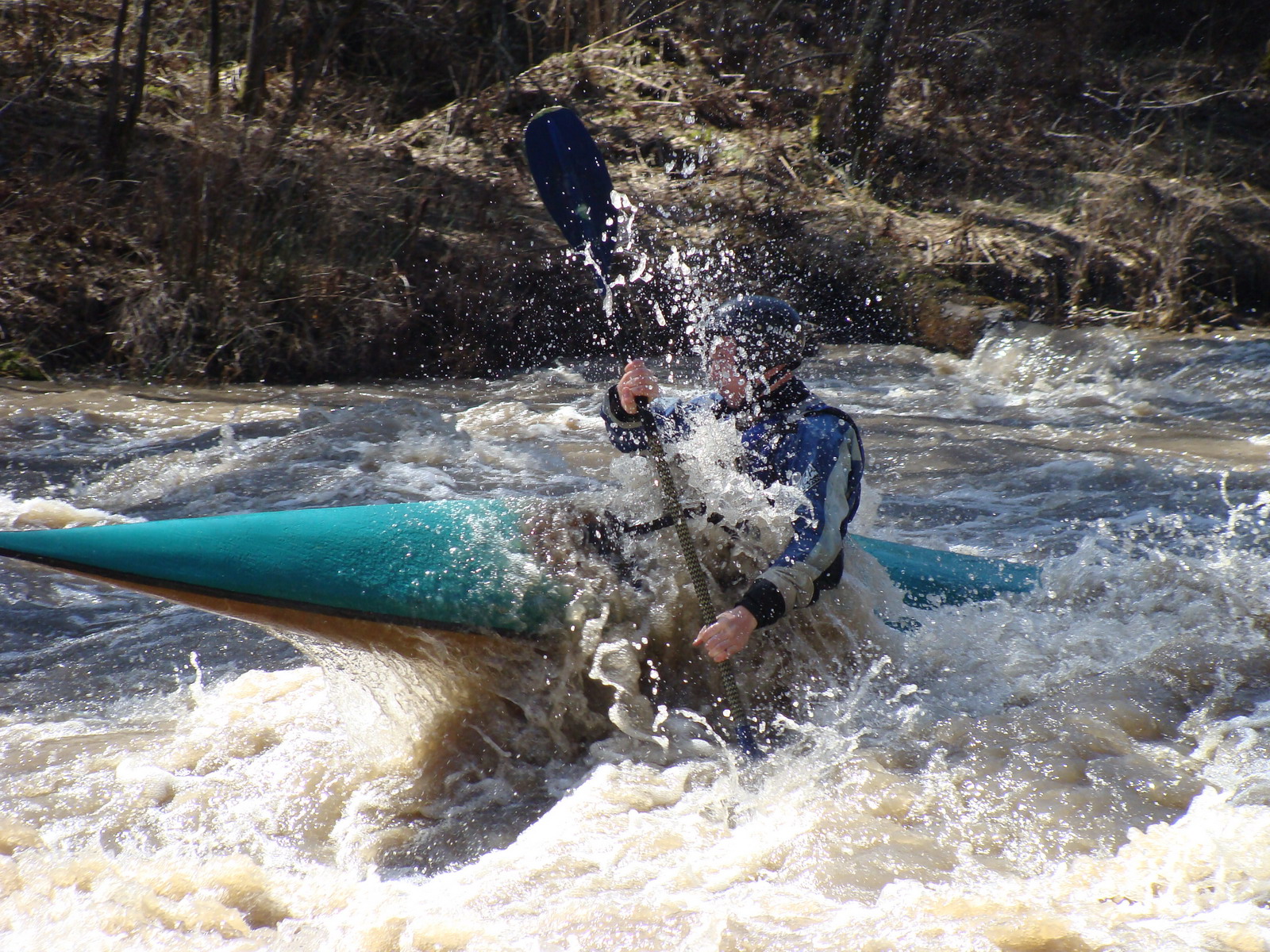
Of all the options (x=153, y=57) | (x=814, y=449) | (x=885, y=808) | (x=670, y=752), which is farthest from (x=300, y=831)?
(x=153, y=57)

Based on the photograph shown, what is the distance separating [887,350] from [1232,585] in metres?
5.15

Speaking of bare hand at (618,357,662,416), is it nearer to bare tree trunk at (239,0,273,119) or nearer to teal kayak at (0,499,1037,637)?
teal kayak at (0,499,1037,637)

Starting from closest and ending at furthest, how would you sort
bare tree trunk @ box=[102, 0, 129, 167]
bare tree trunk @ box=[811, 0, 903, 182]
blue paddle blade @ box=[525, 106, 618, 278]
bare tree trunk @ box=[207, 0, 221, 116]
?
blue paddle blade @ box=[525, 106, 618, 278], bare tree trunk @ box=[102, 0, 129, 167], bare tree trunk @ box=[207, 0, 221, 116], bare tree trunk @ box=[811, 0, 903, 182]

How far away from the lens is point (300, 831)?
2.37m

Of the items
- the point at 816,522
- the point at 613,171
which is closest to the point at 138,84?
the point at 613,171

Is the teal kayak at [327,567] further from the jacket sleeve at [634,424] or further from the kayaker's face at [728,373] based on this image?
the kayaker's face at [728,373]

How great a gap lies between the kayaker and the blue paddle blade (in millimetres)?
879

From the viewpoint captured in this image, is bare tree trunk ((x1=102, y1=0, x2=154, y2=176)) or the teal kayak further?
bare tree trunk ((x1=102, y1=0, x2=154, y2=176))

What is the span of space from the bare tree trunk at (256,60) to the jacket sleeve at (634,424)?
7498mm

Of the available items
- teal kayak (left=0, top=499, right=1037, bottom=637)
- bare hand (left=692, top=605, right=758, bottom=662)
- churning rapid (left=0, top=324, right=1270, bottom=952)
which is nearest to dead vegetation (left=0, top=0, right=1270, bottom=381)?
churning rapid (left=0, top=324, right=1270, bottom=952)

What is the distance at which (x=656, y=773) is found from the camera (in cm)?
254

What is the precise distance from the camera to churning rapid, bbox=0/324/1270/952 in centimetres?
202

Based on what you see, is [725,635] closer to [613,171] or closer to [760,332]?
[760,332]

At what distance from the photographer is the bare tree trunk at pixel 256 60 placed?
357 inches
